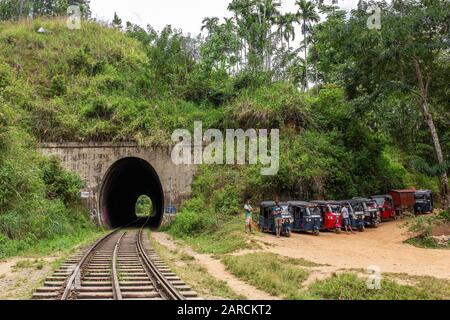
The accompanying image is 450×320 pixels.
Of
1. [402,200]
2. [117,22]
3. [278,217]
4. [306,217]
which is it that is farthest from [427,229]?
[117,22]

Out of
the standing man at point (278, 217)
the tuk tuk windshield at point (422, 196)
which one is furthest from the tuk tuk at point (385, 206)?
the standing man at point (278, 217)

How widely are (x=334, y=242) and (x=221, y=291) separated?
11235 mm

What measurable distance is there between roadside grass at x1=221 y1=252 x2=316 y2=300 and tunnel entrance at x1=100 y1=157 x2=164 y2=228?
49.7 feet

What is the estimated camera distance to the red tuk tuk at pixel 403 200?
2909 centimetres

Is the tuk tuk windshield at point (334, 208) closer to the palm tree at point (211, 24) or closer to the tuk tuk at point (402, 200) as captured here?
the tuk tuk at point (402, 200)

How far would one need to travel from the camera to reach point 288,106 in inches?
1148

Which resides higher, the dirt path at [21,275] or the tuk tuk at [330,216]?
the tuk tuk at [330,216]

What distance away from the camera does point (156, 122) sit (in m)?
28.6

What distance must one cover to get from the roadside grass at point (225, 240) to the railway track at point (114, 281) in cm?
314

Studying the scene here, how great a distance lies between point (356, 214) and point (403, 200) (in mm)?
7033

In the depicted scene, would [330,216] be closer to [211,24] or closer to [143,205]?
[211,24]

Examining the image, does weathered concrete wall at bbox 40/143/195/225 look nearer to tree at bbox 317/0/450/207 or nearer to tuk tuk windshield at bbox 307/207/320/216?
tuk tuk windshield at bbox 307/207/320/216

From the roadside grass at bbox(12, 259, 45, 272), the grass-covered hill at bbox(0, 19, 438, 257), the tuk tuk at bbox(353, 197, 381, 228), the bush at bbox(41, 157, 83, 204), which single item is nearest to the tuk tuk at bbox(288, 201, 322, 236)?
the grass-covered hill at bbox(0, 19, 438, 257)

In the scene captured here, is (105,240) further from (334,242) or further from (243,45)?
(243,45)
